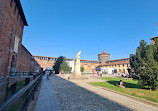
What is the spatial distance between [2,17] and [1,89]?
6762 mm

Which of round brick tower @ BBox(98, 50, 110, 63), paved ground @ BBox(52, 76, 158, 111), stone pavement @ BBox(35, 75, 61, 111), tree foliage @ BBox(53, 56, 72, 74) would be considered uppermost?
round brick tower @ BBox(98, 50, 110, 63)

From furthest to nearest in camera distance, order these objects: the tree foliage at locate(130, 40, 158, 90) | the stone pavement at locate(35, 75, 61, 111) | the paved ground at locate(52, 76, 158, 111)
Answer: the tree foliage at locate(130, 40, 158, 90) → the paved ground at locate(52, 76, 158, 111) → the stone pavement at locate(35, 75, 61, 111)

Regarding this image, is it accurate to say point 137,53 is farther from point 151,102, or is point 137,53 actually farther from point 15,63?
point 15,63

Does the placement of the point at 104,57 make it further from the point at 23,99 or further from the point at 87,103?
the point at 23,99

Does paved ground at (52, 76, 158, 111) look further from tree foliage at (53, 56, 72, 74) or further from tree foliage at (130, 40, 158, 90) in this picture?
tree foliage at (53, 56, 72, 74)

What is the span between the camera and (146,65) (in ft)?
22.1

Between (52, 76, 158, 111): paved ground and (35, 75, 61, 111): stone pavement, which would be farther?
(52, 76, 158, 111): paved ground

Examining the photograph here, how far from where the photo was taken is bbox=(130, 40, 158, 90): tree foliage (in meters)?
6.44

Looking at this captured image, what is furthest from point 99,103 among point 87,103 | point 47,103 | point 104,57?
point 104,57

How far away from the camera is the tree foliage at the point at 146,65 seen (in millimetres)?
6443

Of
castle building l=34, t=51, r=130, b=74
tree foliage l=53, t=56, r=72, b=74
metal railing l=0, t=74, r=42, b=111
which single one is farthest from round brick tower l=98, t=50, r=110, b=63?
metal railing l=0, t=74, r=42, b=111

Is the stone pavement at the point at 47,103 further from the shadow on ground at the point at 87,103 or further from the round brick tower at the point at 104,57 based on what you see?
the round brick tower at the point at 104,57

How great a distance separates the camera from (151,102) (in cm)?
421

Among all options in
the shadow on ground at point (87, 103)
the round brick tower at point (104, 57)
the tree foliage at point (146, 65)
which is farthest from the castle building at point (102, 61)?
the shadow on ground at point (87, 103)
